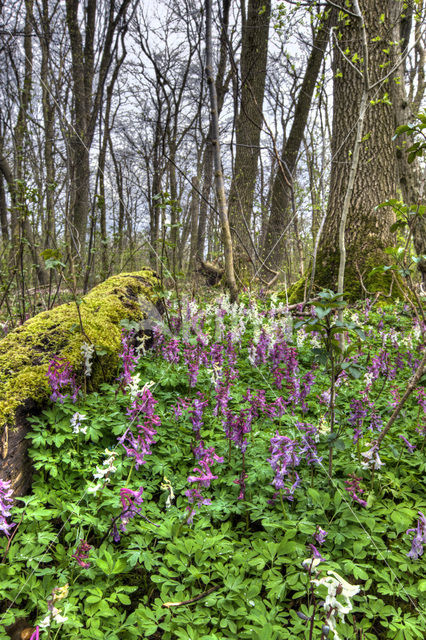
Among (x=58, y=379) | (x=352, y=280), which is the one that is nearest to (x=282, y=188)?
(x=352, y=280)

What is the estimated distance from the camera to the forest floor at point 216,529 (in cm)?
158

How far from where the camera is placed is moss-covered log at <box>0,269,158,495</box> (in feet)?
7.37

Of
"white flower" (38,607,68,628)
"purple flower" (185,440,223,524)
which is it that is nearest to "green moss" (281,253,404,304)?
"purple flower" (185,440,223,524)

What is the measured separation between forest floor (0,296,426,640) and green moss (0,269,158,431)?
22cm

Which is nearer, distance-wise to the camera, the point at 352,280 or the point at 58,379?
the point at 58,379

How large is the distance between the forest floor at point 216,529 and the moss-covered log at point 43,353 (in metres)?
0.11

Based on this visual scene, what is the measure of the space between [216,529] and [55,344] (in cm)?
197

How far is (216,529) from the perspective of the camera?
6.82 ft

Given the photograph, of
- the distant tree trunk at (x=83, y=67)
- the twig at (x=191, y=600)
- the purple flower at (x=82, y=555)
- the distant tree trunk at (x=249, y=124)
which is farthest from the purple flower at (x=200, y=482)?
the distant tree trunk at (x=83, y=67)

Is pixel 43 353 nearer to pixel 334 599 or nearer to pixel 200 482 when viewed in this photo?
pixel 200 482

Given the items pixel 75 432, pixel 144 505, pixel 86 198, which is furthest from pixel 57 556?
pixel 86 198

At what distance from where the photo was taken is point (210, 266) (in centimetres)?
1302

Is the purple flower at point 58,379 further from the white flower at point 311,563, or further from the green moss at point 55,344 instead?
the white flower at point 311,563

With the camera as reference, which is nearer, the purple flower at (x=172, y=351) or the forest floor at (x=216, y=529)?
the forest floor at (x=216, y=529)
